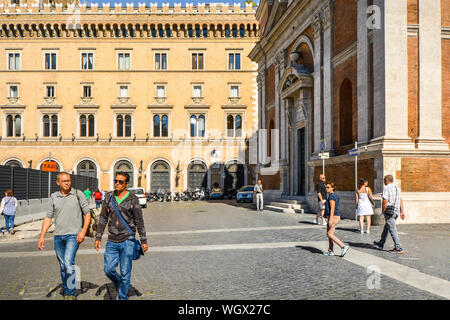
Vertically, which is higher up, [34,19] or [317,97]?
[34,19]

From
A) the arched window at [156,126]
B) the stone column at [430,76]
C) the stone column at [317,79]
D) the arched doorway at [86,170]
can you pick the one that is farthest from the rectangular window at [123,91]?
the stone column at [430,76]

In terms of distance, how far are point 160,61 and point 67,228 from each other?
42340mm

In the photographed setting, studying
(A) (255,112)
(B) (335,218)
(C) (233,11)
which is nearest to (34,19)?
(C) (233,11)

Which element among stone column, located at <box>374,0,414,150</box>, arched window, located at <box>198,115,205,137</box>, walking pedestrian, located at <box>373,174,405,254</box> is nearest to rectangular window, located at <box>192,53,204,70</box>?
arched window, located at <box>198,115,205,137</box>

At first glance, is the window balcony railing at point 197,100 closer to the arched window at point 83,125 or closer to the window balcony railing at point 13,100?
the arched window at point 83,125

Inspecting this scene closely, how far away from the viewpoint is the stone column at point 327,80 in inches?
821

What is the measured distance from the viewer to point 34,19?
46.4m

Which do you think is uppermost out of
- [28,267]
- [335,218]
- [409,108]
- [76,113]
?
[76,113]

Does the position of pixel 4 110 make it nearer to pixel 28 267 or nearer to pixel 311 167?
pixel 311 167

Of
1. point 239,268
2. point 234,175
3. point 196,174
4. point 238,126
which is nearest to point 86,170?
point 196,174

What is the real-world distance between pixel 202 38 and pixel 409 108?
34114 mm

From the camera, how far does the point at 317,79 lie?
2250cm

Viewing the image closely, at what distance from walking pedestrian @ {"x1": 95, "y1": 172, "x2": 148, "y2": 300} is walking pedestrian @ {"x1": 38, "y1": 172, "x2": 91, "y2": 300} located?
49 centimetres

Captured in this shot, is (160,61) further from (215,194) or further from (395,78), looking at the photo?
(395,78)
